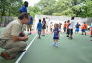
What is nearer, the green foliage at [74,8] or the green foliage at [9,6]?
the green foliage at [9,6]

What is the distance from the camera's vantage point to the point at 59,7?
7481 centimetres

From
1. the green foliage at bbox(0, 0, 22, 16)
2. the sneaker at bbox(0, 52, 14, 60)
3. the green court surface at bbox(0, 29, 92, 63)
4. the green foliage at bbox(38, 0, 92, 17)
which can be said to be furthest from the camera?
the green foliage at bbox(38, 0, 92, 17)

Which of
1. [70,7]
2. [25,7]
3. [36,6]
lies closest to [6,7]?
[70,7]

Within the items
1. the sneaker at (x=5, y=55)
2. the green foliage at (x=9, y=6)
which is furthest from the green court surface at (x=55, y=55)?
the green foliage at (x=9, y=6)

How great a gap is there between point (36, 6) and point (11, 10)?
28850 mm

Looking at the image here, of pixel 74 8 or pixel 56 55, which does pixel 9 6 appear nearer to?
pixel 74 8

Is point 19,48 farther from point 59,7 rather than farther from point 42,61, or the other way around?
point 59,7

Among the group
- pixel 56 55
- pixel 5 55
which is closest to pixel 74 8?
pixel 56 55

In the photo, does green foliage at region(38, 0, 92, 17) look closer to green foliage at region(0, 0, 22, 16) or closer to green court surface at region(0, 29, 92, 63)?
green foliage at region(0, 0, 22, 16)

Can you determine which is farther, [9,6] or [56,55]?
[9,6]

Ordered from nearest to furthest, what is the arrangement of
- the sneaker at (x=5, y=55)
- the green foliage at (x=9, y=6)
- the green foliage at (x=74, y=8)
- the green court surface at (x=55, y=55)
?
the sneaker at (x=5, y=55)
the green court surface at (x=55, y=55)
the green foliage at (x=9, y=6)
the green foliage at (x=74, y=8)

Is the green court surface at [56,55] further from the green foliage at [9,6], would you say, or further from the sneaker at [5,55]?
the green foliage at [9,6]

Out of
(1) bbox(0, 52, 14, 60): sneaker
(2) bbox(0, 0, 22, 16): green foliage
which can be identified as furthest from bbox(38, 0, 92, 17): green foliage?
(1) bbox(0, 52, 14, 60): sneaker

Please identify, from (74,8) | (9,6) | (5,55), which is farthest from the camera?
(74,8)
